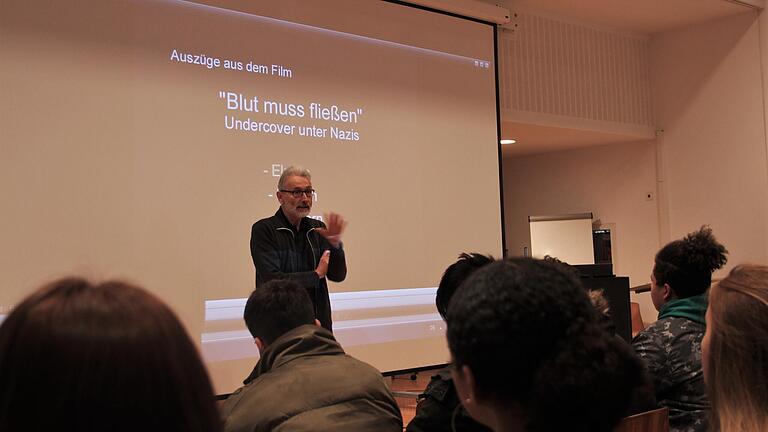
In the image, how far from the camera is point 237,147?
3.95 m

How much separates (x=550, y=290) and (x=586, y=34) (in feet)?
18.3

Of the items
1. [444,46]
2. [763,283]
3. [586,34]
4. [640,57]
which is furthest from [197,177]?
[640,57]

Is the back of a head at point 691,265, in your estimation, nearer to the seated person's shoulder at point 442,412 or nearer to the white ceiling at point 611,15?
the seated person's shoulder at point 442,412

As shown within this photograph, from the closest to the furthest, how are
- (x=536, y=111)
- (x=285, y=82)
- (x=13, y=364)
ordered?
1. (x=13, y=364)
2. (x=285, y=82)
3. (x=536, y=111)

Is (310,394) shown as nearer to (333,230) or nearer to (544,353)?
(544,353)

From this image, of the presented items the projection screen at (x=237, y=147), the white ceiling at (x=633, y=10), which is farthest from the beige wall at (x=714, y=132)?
the projection screen at (x=237, y=147)

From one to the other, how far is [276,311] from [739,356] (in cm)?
115

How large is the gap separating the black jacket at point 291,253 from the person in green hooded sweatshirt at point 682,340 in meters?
1.63

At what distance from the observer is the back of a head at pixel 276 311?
2.05 meters

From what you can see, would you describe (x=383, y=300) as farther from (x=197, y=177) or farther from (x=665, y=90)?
(x=665, y=90)

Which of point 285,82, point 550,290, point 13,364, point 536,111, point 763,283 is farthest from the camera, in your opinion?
point 536,111

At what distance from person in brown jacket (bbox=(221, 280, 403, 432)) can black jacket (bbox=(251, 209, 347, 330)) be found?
5.12 feet

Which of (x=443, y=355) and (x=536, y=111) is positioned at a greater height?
(x=536, y=111)

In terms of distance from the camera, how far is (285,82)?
4.15 meters
